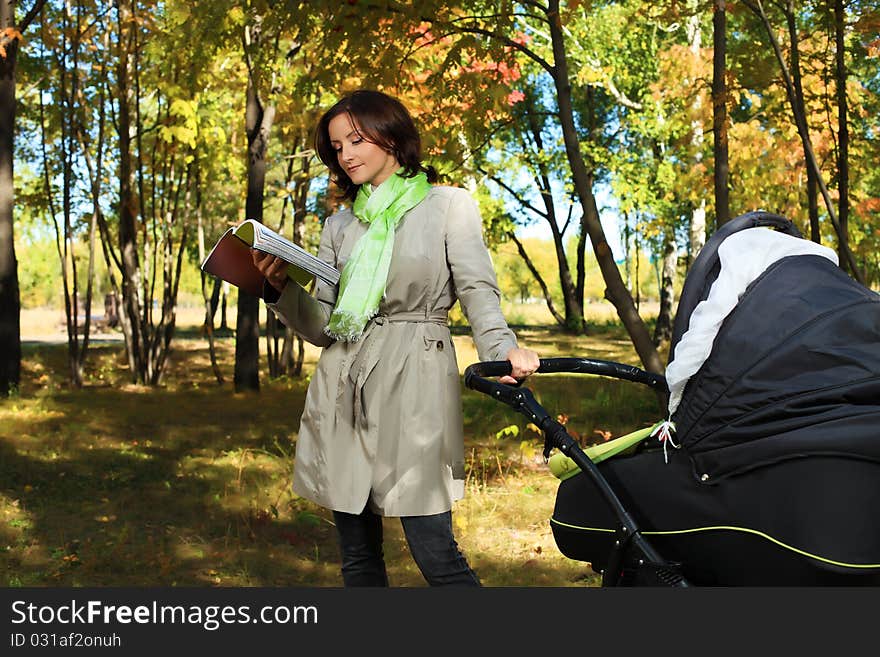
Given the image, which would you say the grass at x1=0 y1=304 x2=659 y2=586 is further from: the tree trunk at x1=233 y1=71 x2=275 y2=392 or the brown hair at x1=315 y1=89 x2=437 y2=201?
the brown hair at x1=315 y1=89 x2=437 y2=201

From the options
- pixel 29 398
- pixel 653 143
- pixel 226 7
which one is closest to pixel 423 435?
pixel 226 7

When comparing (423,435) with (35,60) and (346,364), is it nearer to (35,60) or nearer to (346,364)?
(346,364)

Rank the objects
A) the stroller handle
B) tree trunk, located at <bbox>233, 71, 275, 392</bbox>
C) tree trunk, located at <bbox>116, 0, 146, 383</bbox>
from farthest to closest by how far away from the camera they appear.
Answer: tree trunk, located at <bbox>233, 71, 275, 392</bbox>
tree trunk, located at <bbox>116, 0, 146, 383</bbox>
the stroller handle

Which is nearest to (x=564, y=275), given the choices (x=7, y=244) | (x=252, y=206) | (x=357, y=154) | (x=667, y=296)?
(x=667, y=296)

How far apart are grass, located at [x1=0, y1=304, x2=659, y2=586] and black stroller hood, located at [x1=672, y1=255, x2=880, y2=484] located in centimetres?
265

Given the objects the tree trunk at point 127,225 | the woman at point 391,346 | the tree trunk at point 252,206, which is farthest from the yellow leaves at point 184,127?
the woman at point 391,346

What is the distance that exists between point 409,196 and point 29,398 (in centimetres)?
909

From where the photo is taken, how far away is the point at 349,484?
2725 mm

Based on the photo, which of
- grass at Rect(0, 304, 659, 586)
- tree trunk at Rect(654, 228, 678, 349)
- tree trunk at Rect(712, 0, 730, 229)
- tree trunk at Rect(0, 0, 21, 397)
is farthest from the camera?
tree trunk at Rect(654, 228, 678, 349)

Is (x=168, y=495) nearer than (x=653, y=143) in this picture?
Yes

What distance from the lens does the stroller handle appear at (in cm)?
261

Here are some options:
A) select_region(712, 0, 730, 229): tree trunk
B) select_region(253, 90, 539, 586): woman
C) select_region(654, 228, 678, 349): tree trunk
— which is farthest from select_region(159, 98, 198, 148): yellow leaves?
select_region(654, 228, 678, 349): tree trunk

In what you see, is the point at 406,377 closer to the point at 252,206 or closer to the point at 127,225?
the point at 252,206

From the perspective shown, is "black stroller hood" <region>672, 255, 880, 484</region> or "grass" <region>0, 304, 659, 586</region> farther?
"grass" <region>0, 304, 659, 586</region>
